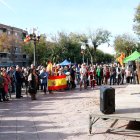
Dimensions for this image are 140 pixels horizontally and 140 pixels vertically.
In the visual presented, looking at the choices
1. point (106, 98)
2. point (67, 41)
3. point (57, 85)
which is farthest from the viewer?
point (67, 41)

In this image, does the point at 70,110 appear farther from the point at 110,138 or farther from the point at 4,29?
the point at 4,29

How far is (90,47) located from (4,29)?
24798 mm

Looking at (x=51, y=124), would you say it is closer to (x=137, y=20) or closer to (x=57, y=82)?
(x=57, y=82)

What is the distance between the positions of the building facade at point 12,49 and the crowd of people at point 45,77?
4860 centimetres

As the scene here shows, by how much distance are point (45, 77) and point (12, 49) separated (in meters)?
57.5

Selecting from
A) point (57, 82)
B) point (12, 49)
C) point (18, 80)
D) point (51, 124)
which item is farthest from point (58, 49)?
point (51, 124)

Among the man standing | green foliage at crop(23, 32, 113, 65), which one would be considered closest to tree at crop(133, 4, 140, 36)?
green foliage at crop(23, 32, 113, 65)

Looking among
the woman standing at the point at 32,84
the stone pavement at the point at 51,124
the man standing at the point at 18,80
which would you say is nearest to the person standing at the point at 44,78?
the man standing at the point at 18,80

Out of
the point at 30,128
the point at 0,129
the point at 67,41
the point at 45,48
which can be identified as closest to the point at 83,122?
the point at 30,128

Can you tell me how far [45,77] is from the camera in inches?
854

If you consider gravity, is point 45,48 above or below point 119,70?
above

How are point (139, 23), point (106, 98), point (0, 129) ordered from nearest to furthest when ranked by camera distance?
point (106, 98) → point (0, 129) → point (139, 23)

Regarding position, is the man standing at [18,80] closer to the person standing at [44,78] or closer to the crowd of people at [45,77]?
the crowd of people at [45,77]

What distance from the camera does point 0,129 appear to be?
32.6 ft
